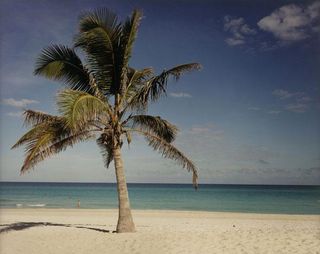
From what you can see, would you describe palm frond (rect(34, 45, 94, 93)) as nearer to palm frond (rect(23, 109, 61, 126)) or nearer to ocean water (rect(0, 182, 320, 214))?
palm frond (rect(23, 109, 61, 126))

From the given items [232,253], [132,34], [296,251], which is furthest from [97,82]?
[296,251]

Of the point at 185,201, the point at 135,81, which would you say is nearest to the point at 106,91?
the point at 135,81

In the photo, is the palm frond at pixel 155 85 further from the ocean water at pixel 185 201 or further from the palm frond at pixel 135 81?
the ocean water at pixel 185 201

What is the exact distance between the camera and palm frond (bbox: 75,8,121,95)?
10.4 m

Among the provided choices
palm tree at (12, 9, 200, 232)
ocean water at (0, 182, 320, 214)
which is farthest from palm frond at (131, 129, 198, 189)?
ocean water at (0, 182, 320, 214)

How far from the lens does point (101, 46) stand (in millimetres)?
10727

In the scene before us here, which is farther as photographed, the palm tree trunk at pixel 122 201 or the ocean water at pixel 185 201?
the ocean water at pixel 185 201

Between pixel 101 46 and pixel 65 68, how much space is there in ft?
4.02

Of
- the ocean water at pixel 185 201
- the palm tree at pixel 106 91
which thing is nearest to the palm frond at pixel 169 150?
the palm tree at pixel 106 91

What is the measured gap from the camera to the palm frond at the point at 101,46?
10.4 meters

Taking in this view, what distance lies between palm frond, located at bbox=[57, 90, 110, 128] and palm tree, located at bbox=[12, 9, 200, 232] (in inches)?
6.2

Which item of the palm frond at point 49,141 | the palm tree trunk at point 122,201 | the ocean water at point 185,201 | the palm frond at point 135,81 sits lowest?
the ocean water at point 185,201

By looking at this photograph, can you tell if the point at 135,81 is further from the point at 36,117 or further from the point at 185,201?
the point at 185,201

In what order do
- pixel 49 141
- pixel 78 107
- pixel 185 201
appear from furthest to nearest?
1. pixel 185 201
2. pixel 49 141
3. pixel 78 107
